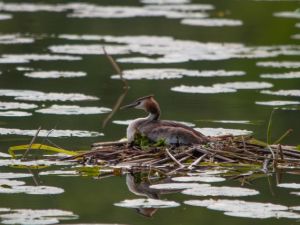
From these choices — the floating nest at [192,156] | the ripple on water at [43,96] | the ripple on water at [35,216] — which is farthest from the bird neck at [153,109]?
the ripple on water at [43,96]

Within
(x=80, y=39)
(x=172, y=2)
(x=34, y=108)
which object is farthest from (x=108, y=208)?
(x=172, y=2)

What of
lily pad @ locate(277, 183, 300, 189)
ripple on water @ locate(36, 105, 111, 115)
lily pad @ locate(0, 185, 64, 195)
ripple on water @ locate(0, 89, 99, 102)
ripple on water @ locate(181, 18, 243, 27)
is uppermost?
lily pad @ locate(0, 185, 64, 195)

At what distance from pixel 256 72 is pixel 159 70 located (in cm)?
127

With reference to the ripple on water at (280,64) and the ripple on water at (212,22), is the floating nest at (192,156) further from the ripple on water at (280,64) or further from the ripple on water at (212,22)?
the ripple on water at (212,22)

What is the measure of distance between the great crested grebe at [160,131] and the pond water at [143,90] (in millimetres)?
618

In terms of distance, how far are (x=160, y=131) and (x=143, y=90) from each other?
4064 mm

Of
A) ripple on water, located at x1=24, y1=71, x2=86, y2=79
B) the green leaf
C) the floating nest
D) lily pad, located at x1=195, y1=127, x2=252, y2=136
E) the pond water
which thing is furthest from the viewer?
ripple on water, located at x1=24, y1=71, x2=86, y2=79

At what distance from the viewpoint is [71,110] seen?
12.5 metres

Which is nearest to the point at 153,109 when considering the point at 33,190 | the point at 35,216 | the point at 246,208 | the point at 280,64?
the point at 33,190

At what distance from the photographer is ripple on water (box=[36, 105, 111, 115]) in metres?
12.4

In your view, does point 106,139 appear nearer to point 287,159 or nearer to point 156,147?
point 156,147

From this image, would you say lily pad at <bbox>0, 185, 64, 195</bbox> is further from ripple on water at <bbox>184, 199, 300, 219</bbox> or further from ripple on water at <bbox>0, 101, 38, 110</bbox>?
ripple on water at <bbox>0, 101, 38, 110</bbox>

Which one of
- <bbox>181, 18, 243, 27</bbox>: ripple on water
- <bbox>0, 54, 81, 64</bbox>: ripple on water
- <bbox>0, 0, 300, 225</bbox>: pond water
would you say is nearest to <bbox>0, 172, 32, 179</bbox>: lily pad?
<bbox>0, 0, 300, 225</bbox>: pond water

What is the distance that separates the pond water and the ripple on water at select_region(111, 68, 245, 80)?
2 centimetres
